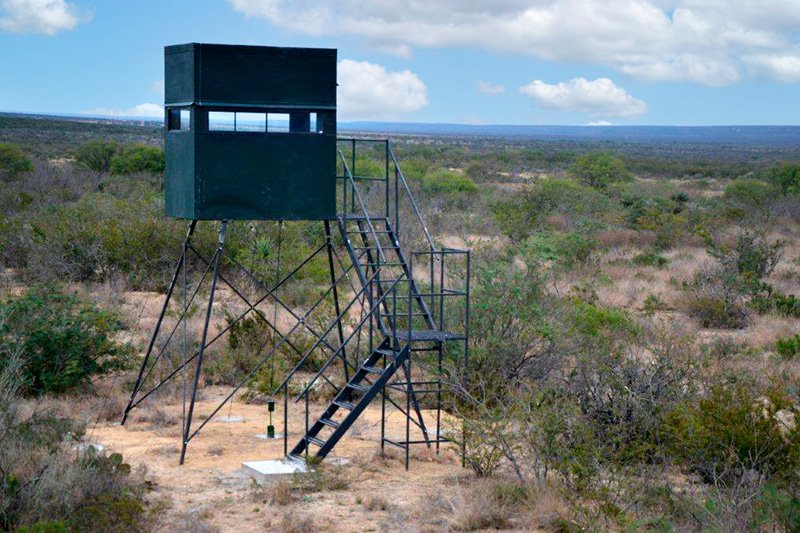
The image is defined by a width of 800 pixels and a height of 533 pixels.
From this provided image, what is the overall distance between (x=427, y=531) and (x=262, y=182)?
473cm

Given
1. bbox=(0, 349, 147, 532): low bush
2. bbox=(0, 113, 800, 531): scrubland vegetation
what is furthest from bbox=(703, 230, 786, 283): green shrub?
bbox=(0, 349, 147, 532): low bush

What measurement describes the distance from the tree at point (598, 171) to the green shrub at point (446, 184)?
10675mm

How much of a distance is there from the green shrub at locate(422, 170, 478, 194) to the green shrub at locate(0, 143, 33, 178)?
16389 millimetres

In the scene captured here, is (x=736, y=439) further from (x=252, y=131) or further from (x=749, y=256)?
(x=749, y=256)

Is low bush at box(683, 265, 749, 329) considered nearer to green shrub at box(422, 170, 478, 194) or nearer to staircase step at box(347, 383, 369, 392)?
staircase step at box(347, 383, 369, 392)

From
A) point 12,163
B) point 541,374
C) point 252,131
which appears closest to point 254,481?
point 252,131

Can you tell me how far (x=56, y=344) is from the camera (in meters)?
14.6

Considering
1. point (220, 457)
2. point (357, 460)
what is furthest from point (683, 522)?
point (220, 457)

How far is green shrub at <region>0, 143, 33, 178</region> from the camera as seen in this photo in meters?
40.8

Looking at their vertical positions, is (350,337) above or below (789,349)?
above

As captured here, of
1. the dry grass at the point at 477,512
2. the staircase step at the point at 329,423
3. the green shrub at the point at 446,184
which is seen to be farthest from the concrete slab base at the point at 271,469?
the green shrub at the point at 446,184

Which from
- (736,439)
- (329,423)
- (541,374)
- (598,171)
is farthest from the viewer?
(598,171)

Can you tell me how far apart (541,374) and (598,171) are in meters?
45.0

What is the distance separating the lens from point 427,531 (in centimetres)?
945
